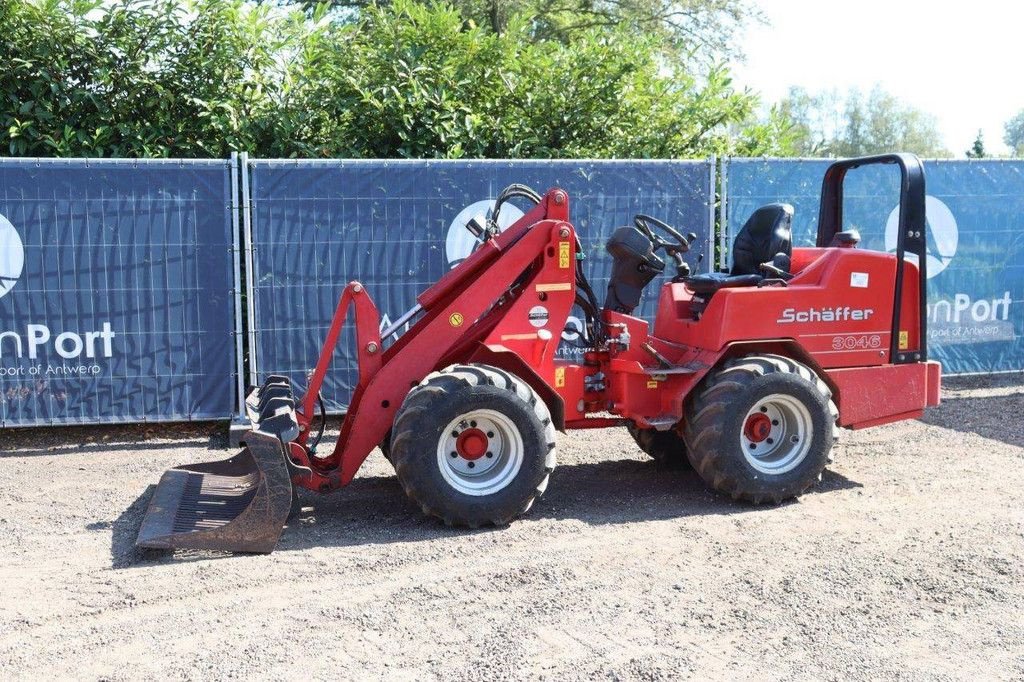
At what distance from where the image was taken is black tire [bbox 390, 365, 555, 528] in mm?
5926

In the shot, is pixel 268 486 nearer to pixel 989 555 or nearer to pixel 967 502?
pixel 989 555

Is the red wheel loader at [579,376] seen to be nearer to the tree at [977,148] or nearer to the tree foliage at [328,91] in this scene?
the tree foliage at [328,91]

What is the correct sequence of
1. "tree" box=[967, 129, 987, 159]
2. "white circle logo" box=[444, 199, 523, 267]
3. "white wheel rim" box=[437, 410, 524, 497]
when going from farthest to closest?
1. "tree" box=[967, 129, 987, 159]
2. "white circle logo" box=[444, 199, 523, 267]
3. "white wheel rim" box=[437, 410, 524, 497]

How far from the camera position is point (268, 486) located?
5.65 m

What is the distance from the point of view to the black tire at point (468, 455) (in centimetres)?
593

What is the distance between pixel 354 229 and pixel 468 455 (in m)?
3.41

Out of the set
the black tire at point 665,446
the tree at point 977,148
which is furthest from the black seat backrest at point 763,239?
the tree at point 977,148

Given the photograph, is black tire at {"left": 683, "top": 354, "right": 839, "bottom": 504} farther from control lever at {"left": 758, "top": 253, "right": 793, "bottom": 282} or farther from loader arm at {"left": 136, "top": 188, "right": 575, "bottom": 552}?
loader arm at {"left": 136, "top": 188, "right": 575, "bottom": 552}

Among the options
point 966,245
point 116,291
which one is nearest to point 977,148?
point 966,245

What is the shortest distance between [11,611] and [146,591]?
23.8 inches

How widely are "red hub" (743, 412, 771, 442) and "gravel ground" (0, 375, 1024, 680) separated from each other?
47 centimetres

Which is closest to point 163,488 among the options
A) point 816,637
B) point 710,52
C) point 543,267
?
point 543,267

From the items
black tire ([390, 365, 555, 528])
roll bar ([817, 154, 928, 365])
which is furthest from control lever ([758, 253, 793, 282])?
black tire ([390, 365, 555, 528])

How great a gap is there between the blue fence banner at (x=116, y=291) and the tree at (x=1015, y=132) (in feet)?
179
